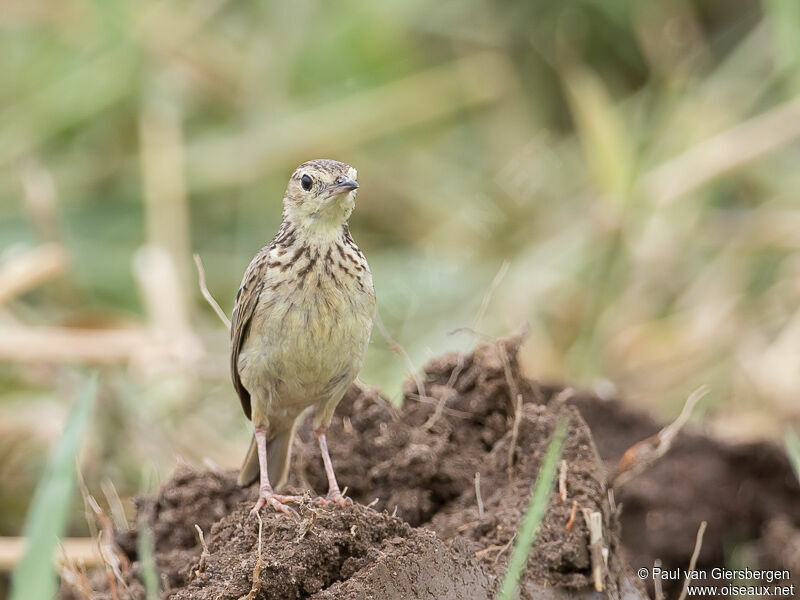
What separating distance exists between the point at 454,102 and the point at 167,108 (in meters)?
2.44

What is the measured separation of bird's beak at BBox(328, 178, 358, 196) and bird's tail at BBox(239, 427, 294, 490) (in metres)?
1.03

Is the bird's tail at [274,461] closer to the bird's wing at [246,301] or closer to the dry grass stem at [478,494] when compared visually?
the bird's wing at [246,301]

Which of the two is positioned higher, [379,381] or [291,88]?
[291,88]

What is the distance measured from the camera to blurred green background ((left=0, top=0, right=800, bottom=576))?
285 inches

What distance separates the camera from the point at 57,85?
31.0 ft

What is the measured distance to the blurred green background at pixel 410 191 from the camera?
723 centimetres

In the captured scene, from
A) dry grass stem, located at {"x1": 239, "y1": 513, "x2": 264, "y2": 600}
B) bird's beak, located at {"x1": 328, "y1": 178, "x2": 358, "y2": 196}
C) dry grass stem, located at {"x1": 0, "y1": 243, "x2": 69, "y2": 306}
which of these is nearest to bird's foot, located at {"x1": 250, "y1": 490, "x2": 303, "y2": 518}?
dry grass stem, located at {"x1": 239, "y1": 513, "x2": 264, "y2": 600}

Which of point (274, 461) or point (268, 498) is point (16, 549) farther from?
point (268, 498)

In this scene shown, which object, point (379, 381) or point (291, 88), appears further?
point (291, 88)

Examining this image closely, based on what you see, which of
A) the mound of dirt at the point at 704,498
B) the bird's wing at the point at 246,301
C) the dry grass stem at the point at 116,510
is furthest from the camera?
the mound of dirt at the point at 704,498

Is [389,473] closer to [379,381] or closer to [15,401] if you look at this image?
[379,381]

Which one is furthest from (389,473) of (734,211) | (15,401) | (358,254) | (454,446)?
(734,211)

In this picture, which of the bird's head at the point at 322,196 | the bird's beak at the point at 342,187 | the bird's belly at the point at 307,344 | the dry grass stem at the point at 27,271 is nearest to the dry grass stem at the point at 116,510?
the bird's belly at the point at 307,344

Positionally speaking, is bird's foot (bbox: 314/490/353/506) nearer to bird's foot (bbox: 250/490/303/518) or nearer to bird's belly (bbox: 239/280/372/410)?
bird's foot (bbox: 250/490/303/518)
